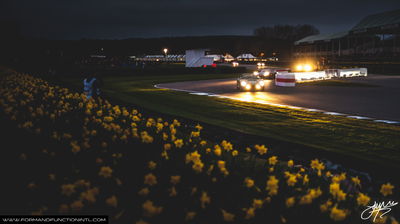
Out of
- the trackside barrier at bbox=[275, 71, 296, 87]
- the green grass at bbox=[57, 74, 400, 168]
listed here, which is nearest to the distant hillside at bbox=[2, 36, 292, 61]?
the trackside barrier at bbox=[275, 71, 296, 87]

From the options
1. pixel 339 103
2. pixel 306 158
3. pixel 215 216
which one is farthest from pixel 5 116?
pixel 339 103

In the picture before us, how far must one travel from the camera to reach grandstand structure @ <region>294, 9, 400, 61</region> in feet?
162

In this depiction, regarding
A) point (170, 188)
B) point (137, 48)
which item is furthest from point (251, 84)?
point (137, 48)

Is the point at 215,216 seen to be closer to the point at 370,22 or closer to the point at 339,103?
the point at 339,103

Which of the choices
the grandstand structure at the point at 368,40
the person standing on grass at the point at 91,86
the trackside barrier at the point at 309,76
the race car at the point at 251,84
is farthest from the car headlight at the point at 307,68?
the person standing on grass at the point at 91,86

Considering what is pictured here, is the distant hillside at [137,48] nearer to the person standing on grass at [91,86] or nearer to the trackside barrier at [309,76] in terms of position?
the trackside barrier at [309,76]

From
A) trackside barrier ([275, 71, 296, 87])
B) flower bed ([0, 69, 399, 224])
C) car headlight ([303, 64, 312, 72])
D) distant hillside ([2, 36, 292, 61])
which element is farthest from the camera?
distant hillside ([2, 36, 292, 61])

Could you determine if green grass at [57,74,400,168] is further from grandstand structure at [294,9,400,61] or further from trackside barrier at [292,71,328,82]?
grandstand structure at [294,9,400,61]

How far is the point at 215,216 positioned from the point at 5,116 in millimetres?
5500

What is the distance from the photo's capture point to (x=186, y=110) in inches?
574

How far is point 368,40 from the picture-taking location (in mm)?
70000

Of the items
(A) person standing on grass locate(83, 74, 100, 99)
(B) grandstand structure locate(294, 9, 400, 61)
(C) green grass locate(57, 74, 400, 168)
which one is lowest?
(C) green grass locate(57, 74, 400, 168)

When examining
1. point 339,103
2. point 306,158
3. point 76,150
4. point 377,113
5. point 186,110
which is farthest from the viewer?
point 339,103

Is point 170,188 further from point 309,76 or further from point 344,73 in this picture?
point 344,73
